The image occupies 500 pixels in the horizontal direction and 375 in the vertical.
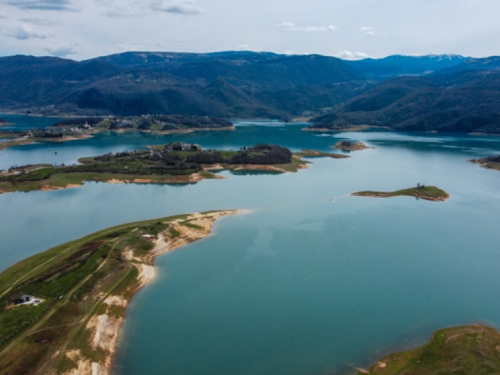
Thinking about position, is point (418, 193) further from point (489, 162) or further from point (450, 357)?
point (450, 357)

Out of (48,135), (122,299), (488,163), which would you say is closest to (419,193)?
(488,163)

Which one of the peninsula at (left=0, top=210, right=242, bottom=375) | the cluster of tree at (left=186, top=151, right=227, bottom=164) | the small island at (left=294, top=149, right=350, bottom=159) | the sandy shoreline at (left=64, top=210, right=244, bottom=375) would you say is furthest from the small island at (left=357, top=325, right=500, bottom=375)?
the small island at (left=294, top=149, right=350, bottom=159)

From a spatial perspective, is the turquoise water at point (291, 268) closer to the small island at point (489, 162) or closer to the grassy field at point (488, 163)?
the grassy field at point (488, 163)

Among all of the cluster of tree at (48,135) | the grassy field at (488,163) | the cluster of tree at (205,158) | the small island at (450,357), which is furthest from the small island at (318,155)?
the cluster of tree at (48,135)

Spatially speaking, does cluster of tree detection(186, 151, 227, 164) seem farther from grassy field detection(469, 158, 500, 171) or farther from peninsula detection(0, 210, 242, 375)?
grassy field detection(469, 158, 500, 171)

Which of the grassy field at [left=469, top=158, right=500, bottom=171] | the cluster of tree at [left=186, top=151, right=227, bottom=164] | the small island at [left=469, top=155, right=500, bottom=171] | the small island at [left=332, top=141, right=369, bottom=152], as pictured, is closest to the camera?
the cluster of tree at [left=186, top=151, right=227, bottom=164]

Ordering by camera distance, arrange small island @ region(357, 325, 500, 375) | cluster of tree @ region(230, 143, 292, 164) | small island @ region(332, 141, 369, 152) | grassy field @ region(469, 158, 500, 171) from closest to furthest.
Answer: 1. small island @ region(357, 325, 500, 375)
2. cluster of tree @ region(230, 143, 292, 164)
3. grassy field @ region(469, 158, 500, 171)
4. small island @ region(332, 141, 369, 152)

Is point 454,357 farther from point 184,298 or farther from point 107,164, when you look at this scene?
point 107,164
